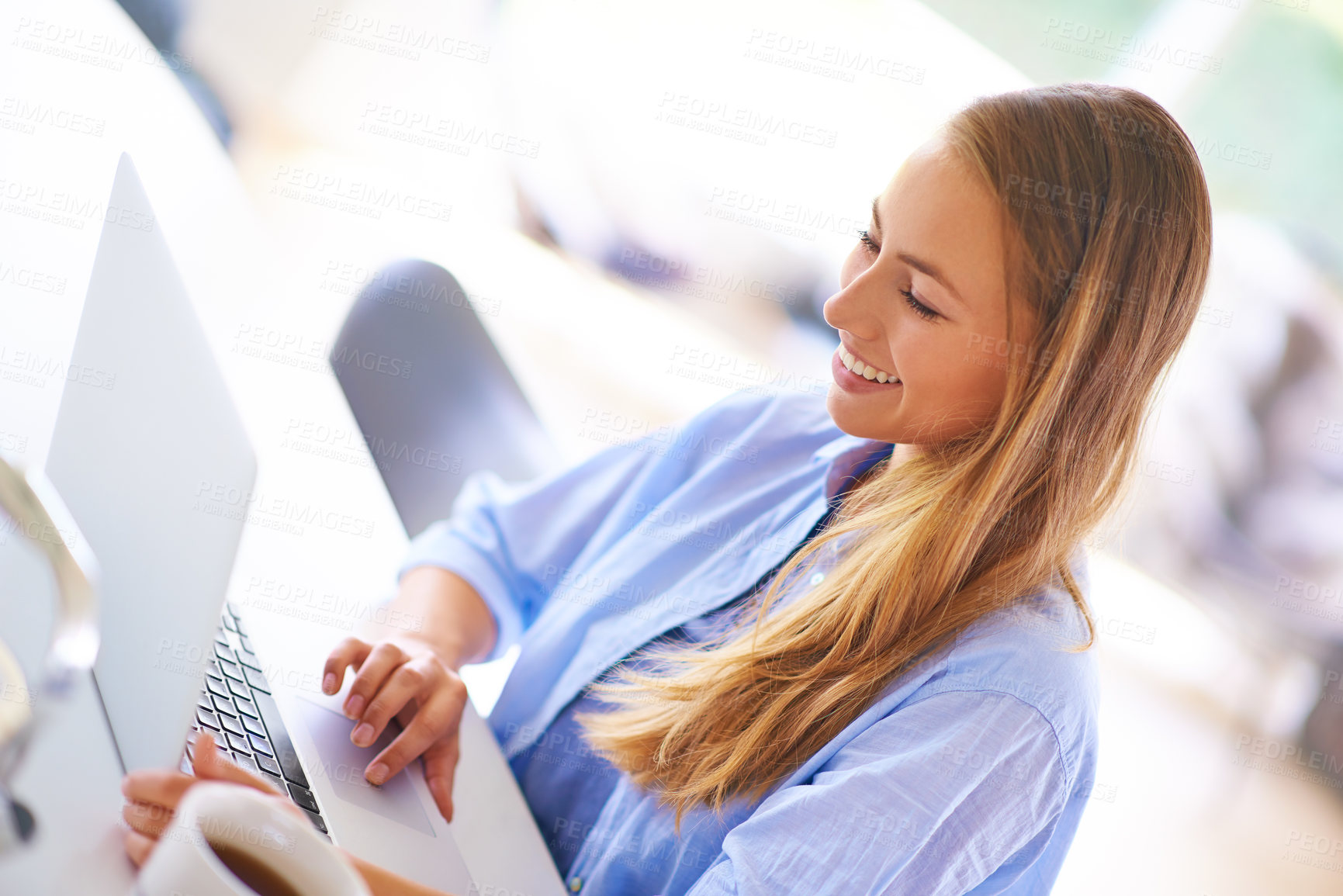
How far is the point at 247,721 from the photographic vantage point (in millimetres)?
645

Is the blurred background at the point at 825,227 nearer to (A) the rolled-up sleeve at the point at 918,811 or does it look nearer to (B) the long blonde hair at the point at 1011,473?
(B) the long blonde hair at the point at 1011,473

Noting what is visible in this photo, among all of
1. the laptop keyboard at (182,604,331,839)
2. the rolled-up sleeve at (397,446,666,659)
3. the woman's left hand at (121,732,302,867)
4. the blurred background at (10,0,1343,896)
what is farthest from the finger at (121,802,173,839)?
the blurred background at (10,0,1343,896)

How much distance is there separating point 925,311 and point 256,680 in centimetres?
58

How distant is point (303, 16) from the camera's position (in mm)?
2766

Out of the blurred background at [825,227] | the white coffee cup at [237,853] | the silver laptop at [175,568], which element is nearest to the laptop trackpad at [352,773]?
the silver laptop at [175,568]

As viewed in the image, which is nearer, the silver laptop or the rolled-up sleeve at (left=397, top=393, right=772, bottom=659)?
the silver laptop

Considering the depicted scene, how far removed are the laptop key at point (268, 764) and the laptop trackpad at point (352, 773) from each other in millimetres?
26

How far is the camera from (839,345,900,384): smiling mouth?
82cm

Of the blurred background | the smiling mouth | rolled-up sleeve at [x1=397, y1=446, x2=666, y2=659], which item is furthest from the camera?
the blurred background

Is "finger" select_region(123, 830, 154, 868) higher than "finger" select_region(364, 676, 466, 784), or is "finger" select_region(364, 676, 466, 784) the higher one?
"finger" select_region(123, 830, 154, 868)

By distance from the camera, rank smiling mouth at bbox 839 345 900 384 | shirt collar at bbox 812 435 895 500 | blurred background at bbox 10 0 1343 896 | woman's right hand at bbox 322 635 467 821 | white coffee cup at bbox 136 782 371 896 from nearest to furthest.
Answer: white coffee cup at bbox 136 782 371 896 → woman's right hand at bbox 322 635 467 821 → smiling mouth at bbox 839 345 900 384 → shirt collar at bbox 812 435 895 500 → blurred background at bbox 10 0 1343 896

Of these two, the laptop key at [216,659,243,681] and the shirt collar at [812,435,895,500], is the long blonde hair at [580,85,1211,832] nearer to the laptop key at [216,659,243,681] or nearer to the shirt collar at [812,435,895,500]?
the shirt collar at [812,435,895,500]

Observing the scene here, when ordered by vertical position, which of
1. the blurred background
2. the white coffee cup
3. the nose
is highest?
the nose

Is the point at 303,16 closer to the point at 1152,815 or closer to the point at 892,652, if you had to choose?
the point at 892,652
